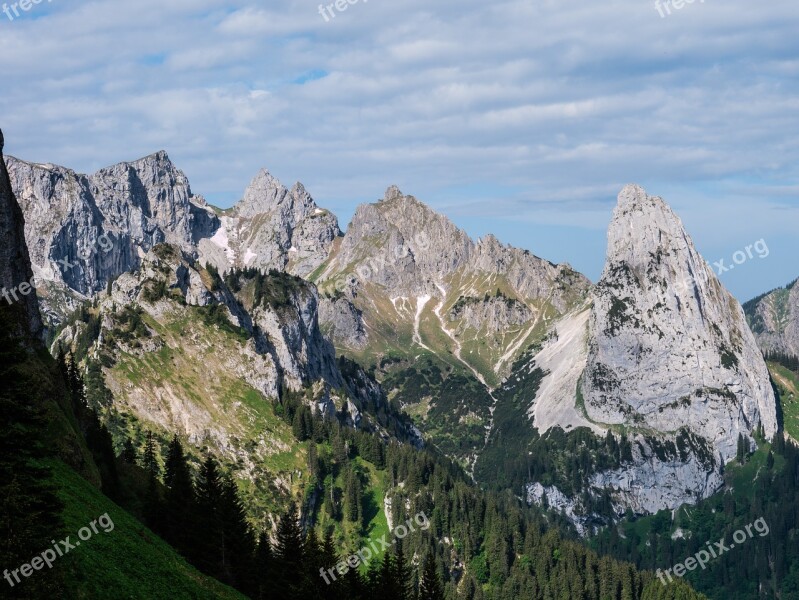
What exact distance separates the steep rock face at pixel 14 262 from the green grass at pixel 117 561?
25289 mm

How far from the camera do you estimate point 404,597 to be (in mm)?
105438

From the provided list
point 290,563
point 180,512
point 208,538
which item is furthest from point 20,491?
point 290,563

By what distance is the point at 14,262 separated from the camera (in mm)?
100938

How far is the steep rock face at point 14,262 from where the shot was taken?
3812 inches

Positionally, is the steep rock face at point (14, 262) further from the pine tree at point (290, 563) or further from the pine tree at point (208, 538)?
the pine tree at point (290, 563)

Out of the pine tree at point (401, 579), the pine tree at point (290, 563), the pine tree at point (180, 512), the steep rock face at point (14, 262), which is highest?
the steep rock face at point (14, 262)

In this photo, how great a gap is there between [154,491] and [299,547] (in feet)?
59.9

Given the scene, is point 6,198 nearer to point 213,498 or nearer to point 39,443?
point 39,443

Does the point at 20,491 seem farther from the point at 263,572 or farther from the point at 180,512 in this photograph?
the point at 263,572

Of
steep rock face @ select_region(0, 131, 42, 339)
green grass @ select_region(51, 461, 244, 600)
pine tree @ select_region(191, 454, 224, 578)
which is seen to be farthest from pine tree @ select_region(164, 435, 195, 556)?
steep rock face @ select_region(0, 131, 42, 339)

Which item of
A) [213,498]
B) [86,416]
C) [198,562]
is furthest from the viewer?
[86,416]

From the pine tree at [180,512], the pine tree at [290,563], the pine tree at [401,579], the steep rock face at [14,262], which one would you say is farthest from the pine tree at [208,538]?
the steep rock face at [14,262]

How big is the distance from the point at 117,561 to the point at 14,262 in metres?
45.1

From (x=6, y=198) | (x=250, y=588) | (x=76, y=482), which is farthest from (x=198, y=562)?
(x=6, y=198)
